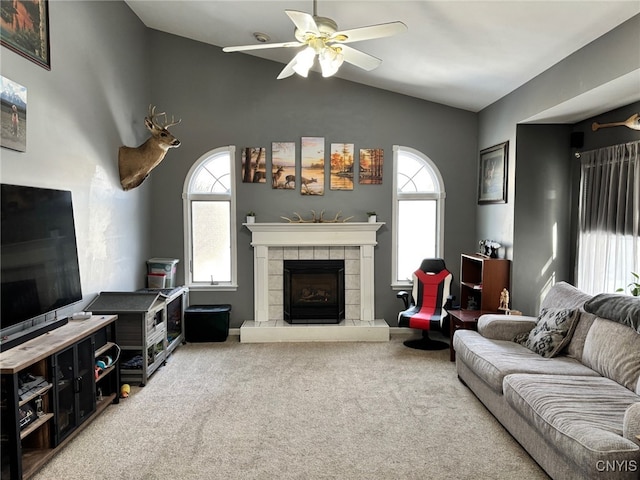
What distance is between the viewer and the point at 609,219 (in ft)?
12.6

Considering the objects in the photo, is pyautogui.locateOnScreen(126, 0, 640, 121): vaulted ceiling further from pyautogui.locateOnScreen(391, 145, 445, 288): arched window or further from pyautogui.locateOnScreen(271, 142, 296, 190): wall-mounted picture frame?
pyautogui.locateOnScreen(271, 142, 296, 190): wall-mounted picture frame

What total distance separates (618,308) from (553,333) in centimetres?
53

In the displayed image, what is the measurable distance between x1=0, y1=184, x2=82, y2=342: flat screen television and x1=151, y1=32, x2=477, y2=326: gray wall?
2182 mm

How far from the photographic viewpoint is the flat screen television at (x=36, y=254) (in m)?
2.61

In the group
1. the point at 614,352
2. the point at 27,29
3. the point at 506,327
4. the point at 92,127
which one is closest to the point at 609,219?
the point at 506,327

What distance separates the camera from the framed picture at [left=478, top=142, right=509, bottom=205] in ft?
15.4

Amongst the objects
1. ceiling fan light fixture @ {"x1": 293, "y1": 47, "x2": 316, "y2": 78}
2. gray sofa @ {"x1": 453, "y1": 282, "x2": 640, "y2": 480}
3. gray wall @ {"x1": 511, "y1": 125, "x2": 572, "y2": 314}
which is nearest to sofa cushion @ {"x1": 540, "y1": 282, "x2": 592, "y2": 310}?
gray sofa @ {"x1": 453, "y1": 282, "x2": 640, "y2": 480}

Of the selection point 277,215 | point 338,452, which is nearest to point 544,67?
point 277,215

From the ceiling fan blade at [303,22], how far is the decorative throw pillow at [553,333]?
282 cm

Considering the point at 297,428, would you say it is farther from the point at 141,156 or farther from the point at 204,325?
the point at 141,156

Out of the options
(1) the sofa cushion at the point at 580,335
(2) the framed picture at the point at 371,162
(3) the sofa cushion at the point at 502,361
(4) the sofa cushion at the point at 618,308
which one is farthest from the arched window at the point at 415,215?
(4) the sofa cushion at the point at 618,308

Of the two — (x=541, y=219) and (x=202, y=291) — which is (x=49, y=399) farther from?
(x=541, y=219)

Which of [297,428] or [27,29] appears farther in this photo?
[297,428]

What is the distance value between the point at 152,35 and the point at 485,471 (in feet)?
18.6
